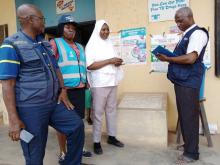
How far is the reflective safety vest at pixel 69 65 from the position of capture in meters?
3.03

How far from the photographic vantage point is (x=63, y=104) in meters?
2.68

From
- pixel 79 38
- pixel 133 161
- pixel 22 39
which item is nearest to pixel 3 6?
pixel 79 38

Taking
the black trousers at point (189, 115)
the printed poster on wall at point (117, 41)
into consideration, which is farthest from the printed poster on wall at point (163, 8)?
the black trousers at point (189, 115)

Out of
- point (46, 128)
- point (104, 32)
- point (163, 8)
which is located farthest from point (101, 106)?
point (163, 8)

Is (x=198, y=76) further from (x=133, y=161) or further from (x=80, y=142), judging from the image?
(x=80, y=142)

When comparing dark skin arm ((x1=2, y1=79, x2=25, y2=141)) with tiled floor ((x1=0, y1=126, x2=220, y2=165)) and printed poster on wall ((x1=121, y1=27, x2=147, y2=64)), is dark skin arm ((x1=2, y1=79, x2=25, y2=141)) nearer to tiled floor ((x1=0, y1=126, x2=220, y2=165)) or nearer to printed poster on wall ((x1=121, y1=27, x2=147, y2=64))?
tiled floor ((x1=0, y1=126, x2=220, y2=165))

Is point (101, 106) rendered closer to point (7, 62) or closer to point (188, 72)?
point (188, 72)

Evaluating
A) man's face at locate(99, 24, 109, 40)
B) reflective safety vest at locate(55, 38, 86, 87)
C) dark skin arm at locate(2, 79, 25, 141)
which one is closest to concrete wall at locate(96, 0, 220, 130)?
man's face at locate(99, 24, 109, 40)

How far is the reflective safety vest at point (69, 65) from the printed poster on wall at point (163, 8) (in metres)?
1.68

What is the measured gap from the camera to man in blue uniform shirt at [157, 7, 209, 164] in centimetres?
286

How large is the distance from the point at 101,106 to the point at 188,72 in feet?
3.71

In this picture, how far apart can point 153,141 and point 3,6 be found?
430 centimetres

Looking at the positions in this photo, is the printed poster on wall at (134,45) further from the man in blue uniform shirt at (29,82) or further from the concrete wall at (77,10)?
the man in blue uniform shirt at (29,82)

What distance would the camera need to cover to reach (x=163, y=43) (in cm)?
427
